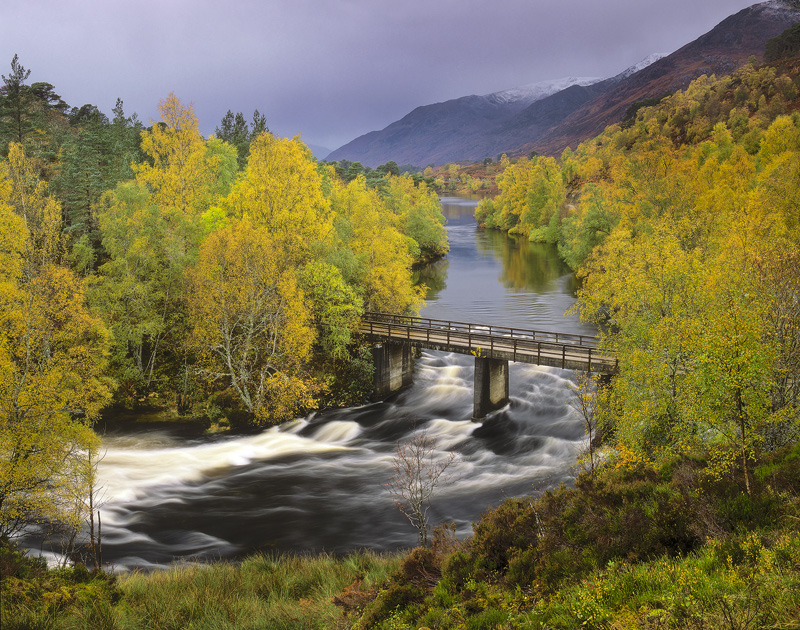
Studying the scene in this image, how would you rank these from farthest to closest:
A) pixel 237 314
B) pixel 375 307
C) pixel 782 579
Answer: pixel 375 307 < pixel 237 314 < pixel 782 579

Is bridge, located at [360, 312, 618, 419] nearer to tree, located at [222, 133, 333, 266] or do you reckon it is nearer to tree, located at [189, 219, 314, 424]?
tree, located at [189, 219, 314, 424]

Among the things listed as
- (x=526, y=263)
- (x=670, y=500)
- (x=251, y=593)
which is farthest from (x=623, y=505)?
(x=526, y=263)

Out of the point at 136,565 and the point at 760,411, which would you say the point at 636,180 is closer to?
the point at 760,411

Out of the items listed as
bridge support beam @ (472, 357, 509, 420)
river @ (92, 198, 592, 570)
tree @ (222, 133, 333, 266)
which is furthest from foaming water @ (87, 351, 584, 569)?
tree @ (222, 133, 333, 266)

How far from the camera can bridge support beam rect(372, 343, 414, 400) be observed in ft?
129

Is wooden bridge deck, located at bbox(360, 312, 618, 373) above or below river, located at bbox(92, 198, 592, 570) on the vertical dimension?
above

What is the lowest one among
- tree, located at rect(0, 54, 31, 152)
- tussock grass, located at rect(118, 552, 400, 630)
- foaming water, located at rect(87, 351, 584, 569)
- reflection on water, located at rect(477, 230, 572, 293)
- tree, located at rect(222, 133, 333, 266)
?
foaming water, located at rect(87, 351, 584, 569)

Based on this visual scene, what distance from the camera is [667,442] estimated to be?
20125 millimetres

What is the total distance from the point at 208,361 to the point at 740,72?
124079 mm

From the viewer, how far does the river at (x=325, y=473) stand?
23.0 m

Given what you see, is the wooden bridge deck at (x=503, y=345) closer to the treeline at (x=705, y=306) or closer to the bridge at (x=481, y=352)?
the bridge at (x=481, y=352)

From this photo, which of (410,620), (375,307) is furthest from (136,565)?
(375,307)

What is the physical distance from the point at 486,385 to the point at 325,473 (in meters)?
12.0

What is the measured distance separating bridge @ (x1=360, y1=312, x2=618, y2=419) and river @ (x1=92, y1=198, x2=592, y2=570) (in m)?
1.42
